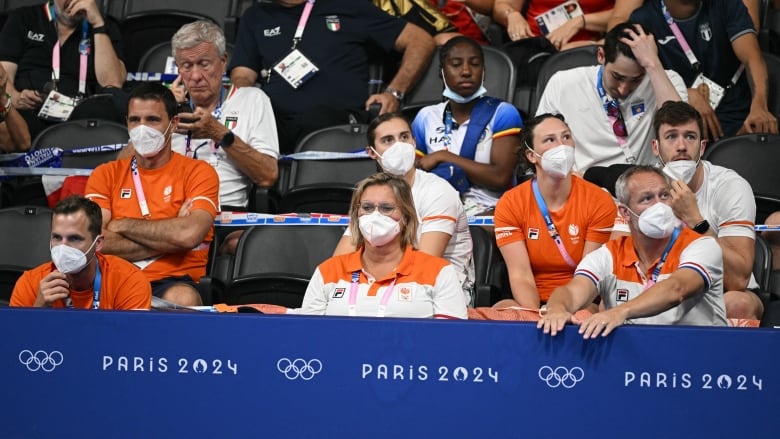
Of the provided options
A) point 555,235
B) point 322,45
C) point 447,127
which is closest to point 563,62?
point 447,127

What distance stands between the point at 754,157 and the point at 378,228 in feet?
7.87

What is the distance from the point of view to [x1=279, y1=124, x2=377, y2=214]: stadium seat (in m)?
5.88

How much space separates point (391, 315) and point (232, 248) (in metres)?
1.63

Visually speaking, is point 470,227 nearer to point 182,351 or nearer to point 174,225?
point 174,225

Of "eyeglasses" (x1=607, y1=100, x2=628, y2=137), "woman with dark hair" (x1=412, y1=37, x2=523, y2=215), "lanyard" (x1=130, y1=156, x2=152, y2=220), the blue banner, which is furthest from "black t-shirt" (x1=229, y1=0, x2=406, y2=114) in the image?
the blue banner

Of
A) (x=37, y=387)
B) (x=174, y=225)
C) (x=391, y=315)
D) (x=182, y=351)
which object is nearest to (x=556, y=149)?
(x=391, y=315)

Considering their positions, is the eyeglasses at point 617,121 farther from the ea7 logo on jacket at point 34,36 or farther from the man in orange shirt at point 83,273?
the ea7 logo on jacket at point 34,36

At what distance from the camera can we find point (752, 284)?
16.8ft

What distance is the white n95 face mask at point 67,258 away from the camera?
4.51 metres

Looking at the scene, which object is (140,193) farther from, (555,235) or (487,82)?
(487,82)

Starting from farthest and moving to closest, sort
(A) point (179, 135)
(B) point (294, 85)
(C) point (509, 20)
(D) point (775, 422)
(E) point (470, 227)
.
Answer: (C) point (509, 20), (B) point (294, 85), (A) point (179, 135), (E) point (470, 227), (D) point (775, 422)

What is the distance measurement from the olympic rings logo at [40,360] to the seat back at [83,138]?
98.7 inches

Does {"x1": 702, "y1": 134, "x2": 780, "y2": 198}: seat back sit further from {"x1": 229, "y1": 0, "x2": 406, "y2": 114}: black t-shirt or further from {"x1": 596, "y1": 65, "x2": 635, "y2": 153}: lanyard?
{"x1": 229, "y1": 0, "x2": 406, "y2": 114}: black t-shirt

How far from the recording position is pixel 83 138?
21.2 feet
